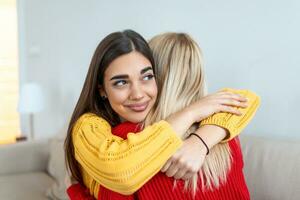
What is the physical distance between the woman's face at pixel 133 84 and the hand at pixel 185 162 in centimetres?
17

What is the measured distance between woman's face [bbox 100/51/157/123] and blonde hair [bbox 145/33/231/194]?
3 cm

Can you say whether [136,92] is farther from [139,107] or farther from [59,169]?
[59,169]

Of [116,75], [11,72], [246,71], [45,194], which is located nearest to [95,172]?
[116,75]

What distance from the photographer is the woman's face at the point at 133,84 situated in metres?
1.08

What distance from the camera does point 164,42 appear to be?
115 centimetres

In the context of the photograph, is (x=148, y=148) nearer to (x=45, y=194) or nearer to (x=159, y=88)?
(x=159, y=88)

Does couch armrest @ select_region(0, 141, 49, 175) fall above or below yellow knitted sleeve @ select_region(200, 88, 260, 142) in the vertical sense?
below

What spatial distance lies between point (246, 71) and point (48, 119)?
8.42 feet

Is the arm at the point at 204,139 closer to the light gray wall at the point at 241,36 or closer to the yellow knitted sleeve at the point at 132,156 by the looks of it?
the yellow knitted sleeve at the point at 132,156

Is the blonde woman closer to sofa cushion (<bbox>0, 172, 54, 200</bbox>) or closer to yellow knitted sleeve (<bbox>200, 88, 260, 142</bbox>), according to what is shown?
yellow knitted sleeve (<bbox>200, 88, 260, 142</bbox>)

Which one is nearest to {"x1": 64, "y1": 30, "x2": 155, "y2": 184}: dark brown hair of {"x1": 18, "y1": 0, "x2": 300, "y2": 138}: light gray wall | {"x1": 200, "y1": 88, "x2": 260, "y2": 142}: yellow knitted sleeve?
{"x1": 200, "y1": 88, "x2": 260, "y2": 142}: yellow knitted sleeve

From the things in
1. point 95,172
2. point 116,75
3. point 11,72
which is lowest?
point 11,72

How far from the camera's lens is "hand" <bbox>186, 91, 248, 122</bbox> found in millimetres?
1047

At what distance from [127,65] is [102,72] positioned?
0.27ft
